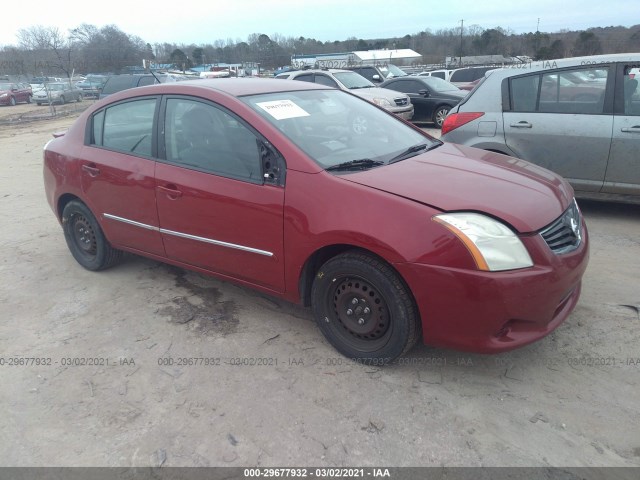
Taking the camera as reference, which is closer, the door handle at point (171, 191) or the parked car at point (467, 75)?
the door handle at point (171, 191)

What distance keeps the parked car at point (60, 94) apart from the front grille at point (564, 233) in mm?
30498

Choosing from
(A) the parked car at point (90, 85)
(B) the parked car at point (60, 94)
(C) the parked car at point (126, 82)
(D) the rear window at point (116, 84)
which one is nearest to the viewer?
(C) the parked car at point (126, 82)

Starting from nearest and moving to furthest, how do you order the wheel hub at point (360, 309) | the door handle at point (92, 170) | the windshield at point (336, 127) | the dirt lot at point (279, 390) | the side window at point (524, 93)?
the dirt lot at point (279, 390) < the wheel hub at point (360, 309) < the windshield at point (336, 127) < the door handle at point (92, 170) < the side window at point (524, 93)

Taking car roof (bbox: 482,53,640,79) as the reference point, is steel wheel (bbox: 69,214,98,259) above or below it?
below

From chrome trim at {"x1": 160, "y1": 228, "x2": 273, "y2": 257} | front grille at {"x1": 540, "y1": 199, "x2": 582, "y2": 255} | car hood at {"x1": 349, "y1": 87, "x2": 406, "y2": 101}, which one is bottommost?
chrome trim at {"x1": 160, "y1": 228, "x2": 273, "y2": 257}

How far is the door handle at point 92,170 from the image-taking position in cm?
407

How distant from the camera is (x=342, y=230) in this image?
278 cm

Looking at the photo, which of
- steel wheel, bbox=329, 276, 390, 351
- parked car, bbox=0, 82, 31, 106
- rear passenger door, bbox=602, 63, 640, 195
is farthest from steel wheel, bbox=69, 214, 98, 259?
parked car, bbox=0, 82, 31, 106

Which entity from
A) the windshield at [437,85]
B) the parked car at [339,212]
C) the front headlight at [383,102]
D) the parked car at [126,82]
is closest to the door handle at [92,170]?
the parked car at [339,212]

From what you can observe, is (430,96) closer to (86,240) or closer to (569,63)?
(569,63)

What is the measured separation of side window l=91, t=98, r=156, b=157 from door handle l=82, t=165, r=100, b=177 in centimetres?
20

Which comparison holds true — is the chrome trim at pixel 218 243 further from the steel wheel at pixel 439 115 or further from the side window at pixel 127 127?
the steel wheel at pixel 439 115

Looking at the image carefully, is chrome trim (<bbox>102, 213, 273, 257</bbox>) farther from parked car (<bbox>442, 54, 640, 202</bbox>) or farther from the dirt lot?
parked car (<bbox>442, 54, 640, 202</bbox>)

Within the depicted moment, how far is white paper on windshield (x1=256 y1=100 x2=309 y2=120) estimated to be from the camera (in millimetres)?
3324
